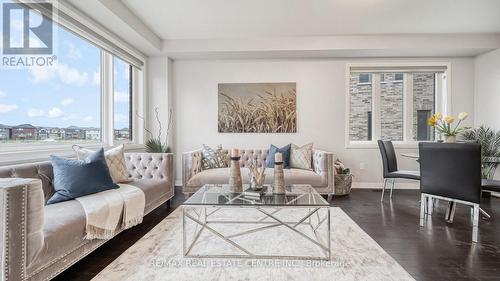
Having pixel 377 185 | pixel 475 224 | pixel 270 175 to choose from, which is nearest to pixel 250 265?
pixel 270 175

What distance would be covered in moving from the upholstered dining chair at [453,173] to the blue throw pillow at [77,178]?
10.5ft

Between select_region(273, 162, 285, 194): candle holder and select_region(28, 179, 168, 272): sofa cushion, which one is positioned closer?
select_region(28, 179, 168, 272): sofa cushion

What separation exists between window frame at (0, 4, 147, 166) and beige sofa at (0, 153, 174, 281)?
15.2 inches

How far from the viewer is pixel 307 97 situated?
443 centimetres

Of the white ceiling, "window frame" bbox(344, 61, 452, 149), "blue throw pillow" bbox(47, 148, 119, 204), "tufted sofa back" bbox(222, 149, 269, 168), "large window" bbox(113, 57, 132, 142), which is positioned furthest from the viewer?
"window frame" bbox(344, 61, 452, 149)

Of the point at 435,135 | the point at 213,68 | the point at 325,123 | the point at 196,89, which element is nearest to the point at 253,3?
the point at 213,68

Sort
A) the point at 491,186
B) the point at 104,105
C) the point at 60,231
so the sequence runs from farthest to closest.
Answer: the point at 104,105
the point at 491,186
the point at 60,231

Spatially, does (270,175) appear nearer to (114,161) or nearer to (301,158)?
(301,158)

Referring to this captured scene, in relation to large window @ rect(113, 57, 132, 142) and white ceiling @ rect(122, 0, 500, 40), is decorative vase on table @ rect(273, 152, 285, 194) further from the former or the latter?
large window @ rect(113, 57, 132, 142)

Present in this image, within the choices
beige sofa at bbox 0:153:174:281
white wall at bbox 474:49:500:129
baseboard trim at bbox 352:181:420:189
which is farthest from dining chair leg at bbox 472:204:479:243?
beige sofa at bbox 0:153:174:281

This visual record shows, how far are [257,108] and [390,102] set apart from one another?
Result: 2425 millimetres

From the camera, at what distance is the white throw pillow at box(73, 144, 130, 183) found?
8.44 ft

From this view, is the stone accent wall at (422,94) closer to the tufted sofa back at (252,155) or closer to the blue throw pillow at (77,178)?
the tufted sofa back at (252,155)

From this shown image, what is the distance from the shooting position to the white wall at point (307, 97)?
4.34m
